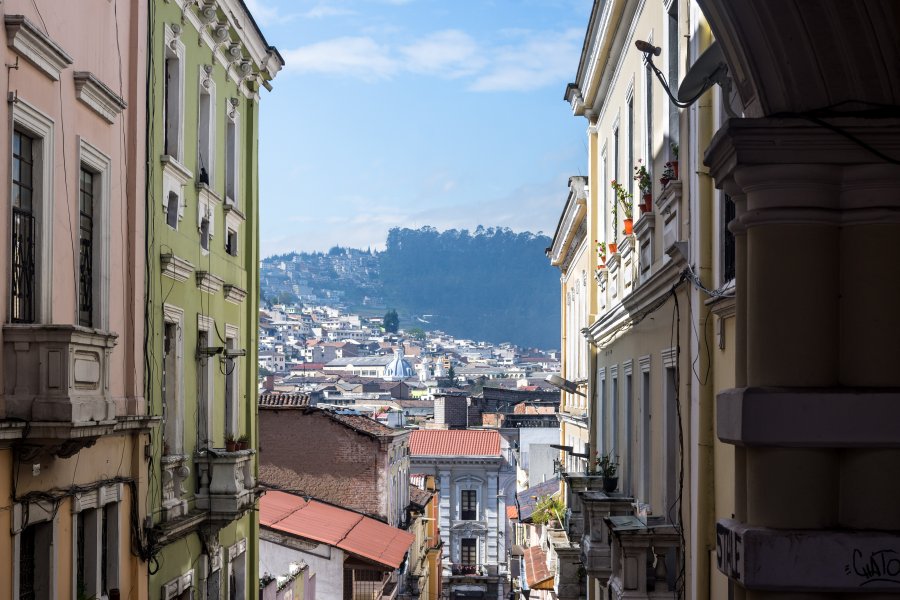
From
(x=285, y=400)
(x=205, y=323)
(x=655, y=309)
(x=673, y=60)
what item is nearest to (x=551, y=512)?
(x=205, y=323)

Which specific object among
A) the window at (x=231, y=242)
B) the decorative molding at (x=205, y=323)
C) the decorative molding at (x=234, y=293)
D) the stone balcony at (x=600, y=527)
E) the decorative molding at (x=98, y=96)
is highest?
the decorative molding at (x=98, y=96)

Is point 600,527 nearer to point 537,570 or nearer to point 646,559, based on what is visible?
point 646,559

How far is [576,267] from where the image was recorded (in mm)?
30594

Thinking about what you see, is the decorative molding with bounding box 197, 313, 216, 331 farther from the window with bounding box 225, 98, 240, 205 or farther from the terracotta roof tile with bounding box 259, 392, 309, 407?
the terracotta roof tile with bounding box 259, 392, 309, 407

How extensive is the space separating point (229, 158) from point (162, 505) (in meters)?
6.42

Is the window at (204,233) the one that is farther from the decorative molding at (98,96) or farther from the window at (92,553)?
the window at (92,553)

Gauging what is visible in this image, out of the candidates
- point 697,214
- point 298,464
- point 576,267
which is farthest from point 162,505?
point 298,464

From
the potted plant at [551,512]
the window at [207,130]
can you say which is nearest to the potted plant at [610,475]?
the window at [207,130]

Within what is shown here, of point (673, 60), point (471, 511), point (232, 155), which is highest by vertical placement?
point (232, 155)

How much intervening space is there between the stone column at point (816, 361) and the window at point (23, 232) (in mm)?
7083

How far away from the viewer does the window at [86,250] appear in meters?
12.8

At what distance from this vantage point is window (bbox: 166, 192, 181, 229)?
52.5 feet

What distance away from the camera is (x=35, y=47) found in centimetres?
1105

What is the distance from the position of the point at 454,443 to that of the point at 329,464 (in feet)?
106
